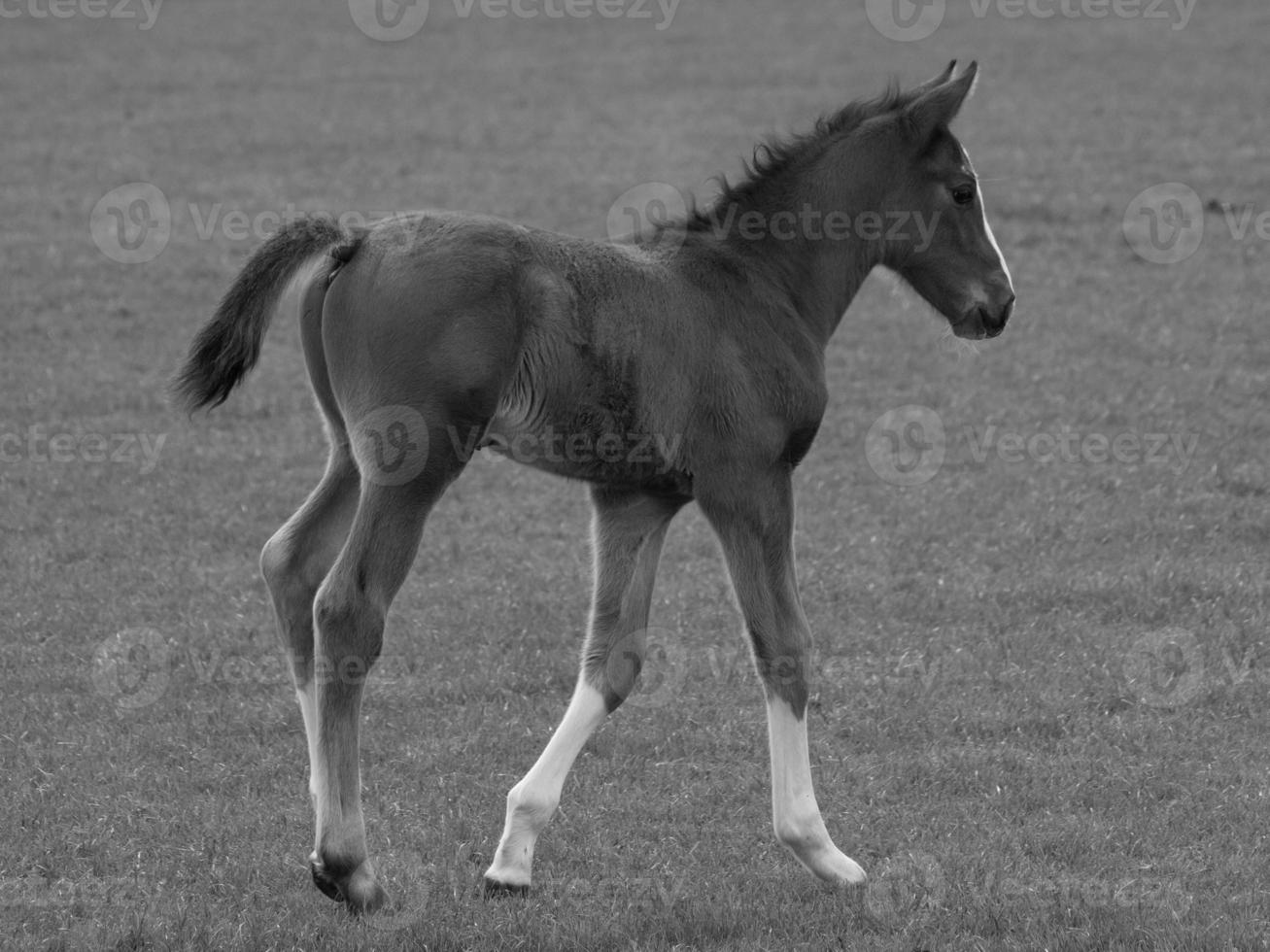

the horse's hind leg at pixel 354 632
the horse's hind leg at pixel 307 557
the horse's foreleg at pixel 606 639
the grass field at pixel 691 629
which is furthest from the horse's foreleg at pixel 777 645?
the horse's hind leg at pixel 307 557

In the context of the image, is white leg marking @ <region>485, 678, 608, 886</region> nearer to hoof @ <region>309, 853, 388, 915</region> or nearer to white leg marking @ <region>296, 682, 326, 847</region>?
hoof @ <region>309, 853, 388, 915</region>

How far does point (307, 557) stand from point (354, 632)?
2.32 feet

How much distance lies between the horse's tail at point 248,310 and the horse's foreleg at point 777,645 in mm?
1483

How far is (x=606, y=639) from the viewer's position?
554 cm

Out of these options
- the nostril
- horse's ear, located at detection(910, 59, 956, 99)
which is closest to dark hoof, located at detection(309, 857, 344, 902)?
the nostril

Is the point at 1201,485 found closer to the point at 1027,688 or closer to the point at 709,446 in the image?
the point at 1027,688

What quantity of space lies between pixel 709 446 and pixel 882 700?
221cm

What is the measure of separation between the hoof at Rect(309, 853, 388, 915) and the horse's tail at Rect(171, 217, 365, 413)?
1.49 meters

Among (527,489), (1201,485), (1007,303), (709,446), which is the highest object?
(1007,303)

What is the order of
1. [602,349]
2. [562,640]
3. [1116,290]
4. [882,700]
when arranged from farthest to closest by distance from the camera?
[1116,290] → [562,640] → [882,700] → [602,349]

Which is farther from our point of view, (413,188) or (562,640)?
(413,188)

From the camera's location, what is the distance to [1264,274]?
14984mm

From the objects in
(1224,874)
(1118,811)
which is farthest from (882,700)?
(1224,874)

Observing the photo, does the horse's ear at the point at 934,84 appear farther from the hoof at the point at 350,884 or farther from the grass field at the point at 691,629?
the hoof at the point at 350,884
